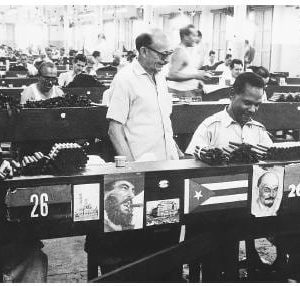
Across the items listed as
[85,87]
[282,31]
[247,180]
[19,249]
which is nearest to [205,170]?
[247,180]

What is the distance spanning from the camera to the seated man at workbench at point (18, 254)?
179cm

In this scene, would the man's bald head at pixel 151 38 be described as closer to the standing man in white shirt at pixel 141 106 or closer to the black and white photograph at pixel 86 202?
the standing man in white shirt at pixel 141 106

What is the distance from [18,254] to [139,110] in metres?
1.31

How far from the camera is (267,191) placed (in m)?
2.14

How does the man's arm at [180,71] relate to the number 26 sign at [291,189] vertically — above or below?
above

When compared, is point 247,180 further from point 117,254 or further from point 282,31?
point 282,31

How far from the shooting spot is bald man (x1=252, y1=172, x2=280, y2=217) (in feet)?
6.99

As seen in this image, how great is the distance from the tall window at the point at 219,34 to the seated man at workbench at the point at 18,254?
1639 cm

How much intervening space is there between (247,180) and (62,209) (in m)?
0.77

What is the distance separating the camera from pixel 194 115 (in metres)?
5.21

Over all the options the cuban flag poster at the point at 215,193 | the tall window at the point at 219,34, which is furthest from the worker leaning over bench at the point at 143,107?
the tall window at the point at 219,34

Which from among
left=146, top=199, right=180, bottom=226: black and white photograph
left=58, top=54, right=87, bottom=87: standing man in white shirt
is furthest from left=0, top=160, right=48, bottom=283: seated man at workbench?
left=58, top=54, right=87, bottom=87: standing man in white shirt

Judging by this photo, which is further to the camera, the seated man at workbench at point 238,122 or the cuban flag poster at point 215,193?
the seated man at workbench at point 238,122

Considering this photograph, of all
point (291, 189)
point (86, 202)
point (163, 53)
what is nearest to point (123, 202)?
point (86, 202)
